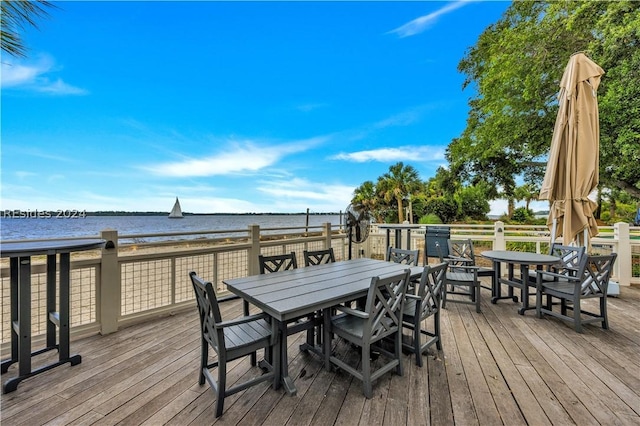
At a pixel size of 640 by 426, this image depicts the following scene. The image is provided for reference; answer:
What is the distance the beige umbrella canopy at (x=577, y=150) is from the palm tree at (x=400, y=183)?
12213 millimetres

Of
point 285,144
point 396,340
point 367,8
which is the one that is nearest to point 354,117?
point 285,144

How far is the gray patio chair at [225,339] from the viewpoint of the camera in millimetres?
1509

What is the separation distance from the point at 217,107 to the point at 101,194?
15.2 metres

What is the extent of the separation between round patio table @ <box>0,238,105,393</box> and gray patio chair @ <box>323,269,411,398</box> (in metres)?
1.97

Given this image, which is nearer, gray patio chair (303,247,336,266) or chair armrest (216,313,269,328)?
chair armrest (216,313,269,328)

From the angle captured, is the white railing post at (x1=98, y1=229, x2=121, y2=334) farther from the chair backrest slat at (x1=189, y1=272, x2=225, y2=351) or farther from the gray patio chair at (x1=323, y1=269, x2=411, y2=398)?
the gray patio chair at (x1=323, y1=269, x2=411, y2=398)

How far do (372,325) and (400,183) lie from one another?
49.3 ft

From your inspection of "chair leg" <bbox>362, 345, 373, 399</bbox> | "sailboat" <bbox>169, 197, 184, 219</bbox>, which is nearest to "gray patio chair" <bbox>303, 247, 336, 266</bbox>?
"chair leg" <bbox>362, 345, 373, 399</bbox>

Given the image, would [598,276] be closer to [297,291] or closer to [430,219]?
[297,291]

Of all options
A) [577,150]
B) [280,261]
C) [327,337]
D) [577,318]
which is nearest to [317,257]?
[280,261]

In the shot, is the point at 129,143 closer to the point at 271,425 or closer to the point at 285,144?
the point at 285,144

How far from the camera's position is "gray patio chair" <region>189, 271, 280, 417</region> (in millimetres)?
1509

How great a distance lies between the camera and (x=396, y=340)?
1978mm

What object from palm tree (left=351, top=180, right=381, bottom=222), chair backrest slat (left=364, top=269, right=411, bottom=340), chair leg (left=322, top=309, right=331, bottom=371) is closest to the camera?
chair backrest slat (left=364, top=269, right=411, bottom=340)
